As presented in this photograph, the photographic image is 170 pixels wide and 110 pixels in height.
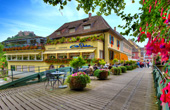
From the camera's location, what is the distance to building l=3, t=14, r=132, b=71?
15.3m

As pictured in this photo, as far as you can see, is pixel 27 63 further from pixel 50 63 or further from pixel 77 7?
pixel 77 7

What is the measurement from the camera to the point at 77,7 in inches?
189

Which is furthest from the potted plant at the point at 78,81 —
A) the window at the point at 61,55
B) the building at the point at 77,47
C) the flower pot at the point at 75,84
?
the window at the point at 61,55

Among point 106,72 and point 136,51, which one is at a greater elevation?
point 136,51

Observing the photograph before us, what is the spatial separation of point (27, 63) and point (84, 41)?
1436 centimetres

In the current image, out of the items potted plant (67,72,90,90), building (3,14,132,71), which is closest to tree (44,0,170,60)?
potted plant (67,72,90,90)

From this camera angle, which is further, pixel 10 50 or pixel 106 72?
pixel 10 50

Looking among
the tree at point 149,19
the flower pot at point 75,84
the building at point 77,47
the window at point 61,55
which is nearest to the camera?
the tree at point 149,19

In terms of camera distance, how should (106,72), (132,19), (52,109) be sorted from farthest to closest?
(106,72) → (132,19) → (52,109)

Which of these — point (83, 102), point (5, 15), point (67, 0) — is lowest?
point (83, 102)

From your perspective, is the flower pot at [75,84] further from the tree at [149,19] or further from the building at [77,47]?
the building at [77,47]

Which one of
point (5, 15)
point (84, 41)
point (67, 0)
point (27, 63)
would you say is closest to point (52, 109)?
point (67, 0)

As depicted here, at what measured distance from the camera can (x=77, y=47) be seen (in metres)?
15.9

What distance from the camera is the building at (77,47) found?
1530 centimetres
